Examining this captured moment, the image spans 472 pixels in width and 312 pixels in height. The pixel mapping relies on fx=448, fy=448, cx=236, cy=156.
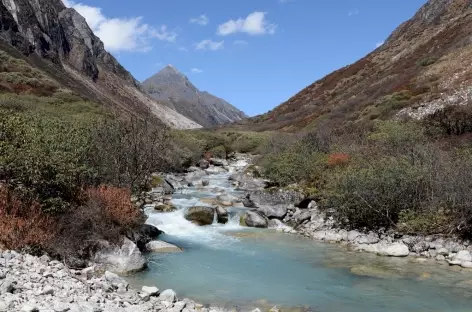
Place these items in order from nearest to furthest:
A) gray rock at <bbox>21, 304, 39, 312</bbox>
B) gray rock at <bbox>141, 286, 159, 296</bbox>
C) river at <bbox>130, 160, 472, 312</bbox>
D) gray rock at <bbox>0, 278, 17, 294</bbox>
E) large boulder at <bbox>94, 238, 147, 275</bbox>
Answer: gray rock at <bbox>21, 304, 39, 312</bbox> → gray rock at <bbox>0, 278, 17, 294</bbox> → gray rock at <bbox>141, 286, 159, 296</bbox> → river at <bbox>130, 160, 472, 312</bbox> → large boulder at <bbox>94, 238, 147, 275</bbox>

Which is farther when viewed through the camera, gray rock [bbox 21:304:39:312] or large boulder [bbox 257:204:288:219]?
large boulder [bbox 257:204:288:219]

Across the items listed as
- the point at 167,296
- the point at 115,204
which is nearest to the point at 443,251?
the point at 167,296

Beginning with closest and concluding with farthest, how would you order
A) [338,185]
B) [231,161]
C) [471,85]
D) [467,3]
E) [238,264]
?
1. [238,264]
2. [338,185]
3. [471,85]
4. [231,161]
5. [467,3]

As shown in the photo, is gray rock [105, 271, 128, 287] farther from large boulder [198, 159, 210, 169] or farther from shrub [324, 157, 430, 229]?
large boulder [198, 159, 210, 169]

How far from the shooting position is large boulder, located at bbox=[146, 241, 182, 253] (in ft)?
65.5

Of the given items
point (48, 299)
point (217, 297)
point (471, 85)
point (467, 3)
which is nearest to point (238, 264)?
point (217, 297)

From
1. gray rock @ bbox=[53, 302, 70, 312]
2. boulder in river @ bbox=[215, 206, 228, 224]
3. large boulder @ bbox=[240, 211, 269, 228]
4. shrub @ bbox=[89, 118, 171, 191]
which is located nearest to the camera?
gray rock @ bbox=[53, 302, 70, 312]

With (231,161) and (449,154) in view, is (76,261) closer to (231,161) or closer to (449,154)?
(449,154)

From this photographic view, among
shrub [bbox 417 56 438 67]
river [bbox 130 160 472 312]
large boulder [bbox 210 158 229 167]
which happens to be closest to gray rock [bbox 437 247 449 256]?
river [bbox 130 160 472 312]

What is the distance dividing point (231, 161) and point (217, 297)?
53.7m

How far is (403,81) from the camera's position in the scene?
67125 mm

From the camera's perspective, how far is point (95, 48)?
200 meters

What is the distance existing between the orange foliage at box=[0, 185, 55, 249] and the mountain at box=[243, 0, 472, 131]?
128ft

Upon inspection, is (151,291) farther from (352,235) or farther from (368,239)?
(352,235)
